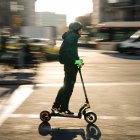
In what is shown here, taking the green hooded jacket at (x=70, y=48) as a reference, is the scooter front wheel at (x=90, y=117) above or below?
below

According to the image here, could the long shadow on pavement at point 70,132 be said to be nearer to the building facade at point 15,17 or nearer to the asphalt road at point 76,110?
the asphalt road at point 76,110

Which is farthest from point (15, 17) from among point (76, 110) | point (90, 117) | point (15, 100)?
point (90, 117)

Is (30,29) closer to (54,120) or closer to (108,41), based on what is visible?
(108,41)

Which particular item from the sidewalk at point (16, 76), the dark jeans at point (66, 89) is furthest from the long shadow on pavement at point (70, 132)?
the sidewalk at point (16, 76)

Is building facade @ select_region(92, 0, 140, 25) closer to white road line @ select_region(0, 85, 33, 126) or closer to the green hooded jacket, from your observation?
white road line @ select_region(0, 85, 33, 126)

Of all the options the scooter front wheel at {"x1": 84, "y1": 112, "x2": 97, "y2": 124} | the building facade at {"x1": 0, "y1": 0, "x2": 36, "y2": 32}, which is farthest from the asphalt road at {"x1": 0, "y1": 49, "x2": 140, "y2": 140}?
the building facade at {"x1": 0, "y1": 0, "x2": 36, "y2": 32}

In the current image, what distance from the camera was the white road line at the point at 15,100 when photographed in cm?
828

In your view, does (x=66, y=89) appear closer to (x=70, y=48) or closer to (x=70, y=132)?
(x=70, y=48)

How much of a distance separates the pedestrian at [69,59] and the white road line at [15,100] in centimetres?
121

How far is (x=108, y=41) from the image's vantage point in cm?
3322

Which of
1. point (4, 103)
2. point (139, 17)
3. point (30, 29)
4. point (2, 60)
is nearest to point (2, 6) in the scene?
point (139, 17)

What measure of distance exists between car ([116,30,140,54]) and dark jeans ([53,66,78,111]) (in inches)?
876

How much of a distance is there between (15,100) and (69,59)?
10.4 ft

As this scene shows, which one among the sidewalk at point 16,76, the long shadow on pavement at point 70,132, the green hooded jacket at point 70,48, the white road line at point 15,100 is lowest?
the sidewalk at point 16,76
